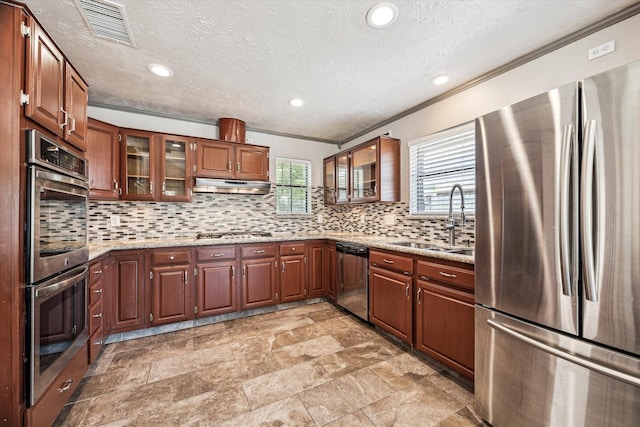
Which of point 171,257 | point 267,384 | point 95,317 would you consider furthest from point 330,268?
point 95,317

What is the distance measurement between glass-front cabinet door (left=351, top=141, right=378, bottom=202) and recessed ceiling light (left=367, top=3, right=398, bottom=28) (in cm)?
155

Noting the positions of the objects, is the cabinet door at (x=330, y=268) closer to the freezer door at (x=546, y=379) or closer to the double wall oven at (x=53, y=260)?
the freezer door at (x=546, y=379)

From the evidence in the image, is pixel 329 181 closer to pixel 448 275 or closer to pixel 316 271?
pixel 316 271

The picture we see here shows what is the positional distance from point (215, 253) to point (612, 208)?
10.2ft

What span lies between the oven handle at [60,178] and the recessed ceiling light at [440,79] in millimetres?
2943

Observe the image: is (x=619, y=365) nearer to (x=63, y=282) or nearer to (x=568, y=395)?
(x=568, y=395)

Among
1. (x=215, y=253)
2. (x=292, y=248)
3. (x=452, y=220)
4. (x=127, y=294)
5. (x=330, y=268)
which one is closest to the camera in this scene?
(x=452, y=220)

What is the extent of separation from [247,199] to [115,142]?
1.64 meters

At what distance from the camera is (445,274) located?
77.1 inches

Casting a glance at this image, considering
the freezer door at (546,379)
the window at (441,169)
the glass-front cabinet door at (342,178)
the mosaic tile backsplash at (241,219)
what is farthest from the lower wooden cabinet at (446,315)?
the glass-front cabinet door at (342,178)

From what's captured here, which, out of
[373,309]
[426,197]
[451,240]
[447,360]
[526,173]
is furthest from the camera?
[426,197]

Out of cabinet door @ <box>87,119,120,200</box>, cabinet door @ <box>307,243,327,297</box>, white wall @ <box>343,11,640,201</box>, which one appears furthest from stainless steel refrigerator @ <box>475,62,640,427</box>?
cabinet door @ <box>87,119,120,200</box>

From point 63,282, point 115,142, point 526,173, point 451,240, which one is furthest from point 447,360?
point 115,142

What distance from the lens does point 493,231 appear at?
Result: 57.4 inches
